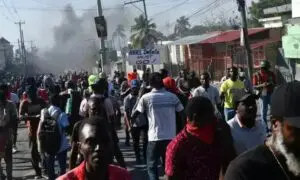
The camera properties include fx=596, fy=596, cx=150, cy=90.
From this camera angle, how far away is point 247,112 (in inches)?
211

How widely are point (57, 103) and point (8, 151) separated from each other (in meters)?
1.33

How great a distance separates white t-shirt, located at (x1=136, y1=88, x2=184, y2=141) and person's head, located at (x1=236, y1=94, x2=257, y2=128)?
190 centimetres

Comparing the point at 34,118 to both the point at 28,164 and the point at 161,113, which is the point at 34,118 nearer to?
the point at 28,164

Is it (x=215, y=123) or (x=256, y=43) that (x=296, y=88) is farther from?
(x=256, y=43)

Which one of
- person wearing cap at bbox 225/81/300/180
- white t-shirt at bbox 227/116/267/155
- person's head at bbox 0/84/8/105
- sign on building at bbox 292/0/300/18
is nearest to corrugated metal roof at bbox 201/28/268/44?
sign on building at bbox 292/0/300/18

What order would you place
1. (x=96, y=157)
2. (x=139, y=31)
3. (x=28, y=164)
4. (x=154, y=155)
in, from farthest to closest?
(x=139, y=31)
(x=28, y=164)
(x=154, y=155)
(x=96, y=157)

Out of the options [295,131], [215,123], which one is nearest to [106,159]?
[295,131]

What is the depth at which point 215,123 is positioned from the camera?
483 cm

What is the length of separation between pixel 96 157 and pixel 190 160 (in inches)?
60.4

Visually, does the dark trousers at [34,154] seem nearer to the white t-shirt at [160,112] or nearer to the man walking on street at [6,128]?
the man walking on street at [6,128]

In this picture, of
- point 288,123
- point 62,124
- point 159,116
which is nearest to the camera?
point 288,123

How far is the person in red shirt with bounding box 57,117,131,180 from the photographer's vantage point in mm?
3160

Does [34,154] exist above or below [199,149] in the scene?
below

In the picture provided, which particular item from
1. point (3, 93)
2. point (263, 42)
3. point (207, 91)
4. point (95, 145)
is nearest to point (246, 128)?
point (95, 145)
